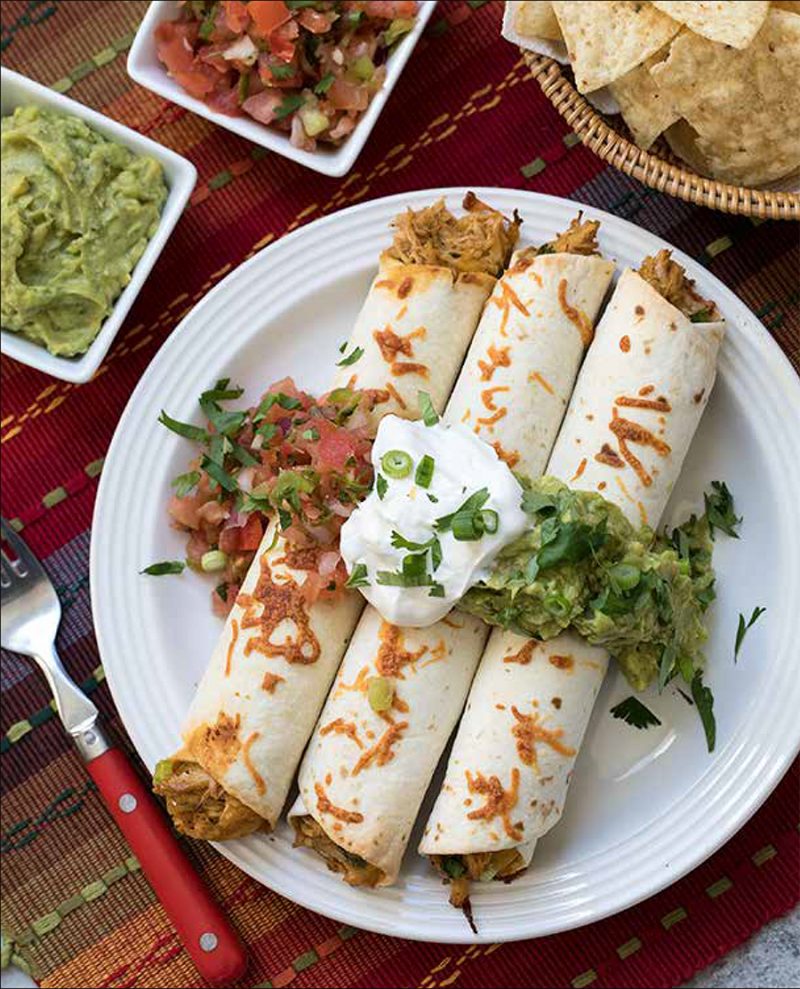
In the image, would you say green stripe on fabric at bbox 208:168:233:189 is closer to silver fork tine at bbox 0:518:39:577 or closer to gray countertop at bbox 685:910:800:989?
silver fork tine at bbox 0:518:39:577

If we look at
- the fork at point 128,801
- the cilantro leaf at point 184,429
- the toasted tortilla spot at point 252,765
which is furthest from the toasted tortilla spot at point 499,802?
the cilantro leaf at point 184,429

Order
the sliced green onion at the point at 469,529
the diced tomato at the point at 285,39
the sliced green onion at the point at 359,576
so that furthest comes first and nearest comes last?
the diced tomato at the point at 285,39, the sliced green onion at the point at 359,576, the sliced green onion at the point at 469,529

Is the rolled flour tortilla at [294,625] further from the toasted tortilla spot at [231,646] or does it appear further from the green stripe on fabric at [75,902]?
the green stripe on fabric at [75,902]

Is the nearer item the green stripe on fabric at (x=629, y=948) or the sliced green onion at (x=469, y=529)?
the sliced green onion at (x=469, y=529)

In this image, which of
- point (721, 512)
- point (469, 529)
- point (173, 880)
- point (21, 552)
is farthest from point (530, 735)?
point (21, 552)

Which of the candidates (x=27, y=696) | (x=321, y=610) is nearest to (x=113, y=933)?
(x=27, y=696)

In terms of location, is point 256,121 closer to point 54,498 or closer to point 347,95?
point 347,95

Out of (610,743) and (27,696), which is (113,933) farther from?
(610,743)
